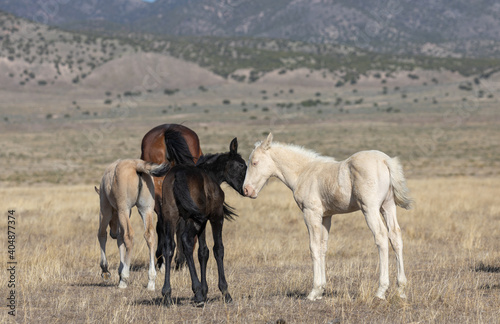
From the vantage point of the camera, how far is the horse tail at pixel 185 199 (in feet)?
24.6

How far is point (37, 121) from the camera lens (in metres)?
69.2

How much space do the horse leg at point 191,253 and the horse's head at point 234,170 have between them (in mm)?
1017

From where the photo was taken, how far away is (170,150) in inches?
382

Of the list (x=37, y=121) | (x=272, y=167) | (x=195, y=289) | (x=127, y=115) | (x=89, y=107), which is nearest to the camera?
(x=195, y=289)

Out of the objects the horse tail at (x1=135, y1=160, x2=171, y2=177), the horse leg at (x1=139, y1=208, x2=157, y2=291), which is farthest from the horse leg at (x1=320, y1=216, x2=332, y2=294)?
the horse leg at (x1=139, y1=208, x2=157, y2=291)

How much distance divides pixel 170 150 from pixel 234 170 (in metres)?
1.62

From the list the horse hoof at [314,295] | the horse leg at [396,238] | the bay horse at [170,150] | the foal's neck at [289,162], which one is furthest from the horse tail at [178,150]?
the horse leg at [396,238]

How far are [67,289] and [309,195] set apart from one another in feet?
11.3

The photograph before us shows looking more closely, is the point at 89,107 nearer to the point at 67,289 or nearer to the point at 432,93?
Result: the point at 432,93

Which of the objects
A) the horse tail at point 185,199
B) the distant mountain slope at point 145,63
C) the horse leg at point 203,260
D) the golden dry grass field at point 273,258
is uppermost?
the distant mountain slope at point 145,63

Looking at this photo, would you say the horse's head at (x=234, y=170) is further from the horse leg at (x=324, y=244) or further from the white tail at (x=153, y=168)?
the horse leg at (x=324, y=244)

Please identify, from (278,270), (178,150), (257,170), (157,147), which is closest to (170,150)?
(178,150)

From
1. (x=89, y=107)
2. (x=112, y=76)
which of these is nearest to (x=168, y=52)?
(x=112, y=76)

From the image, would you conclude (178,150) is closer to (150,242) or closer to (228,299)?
(150,242)
